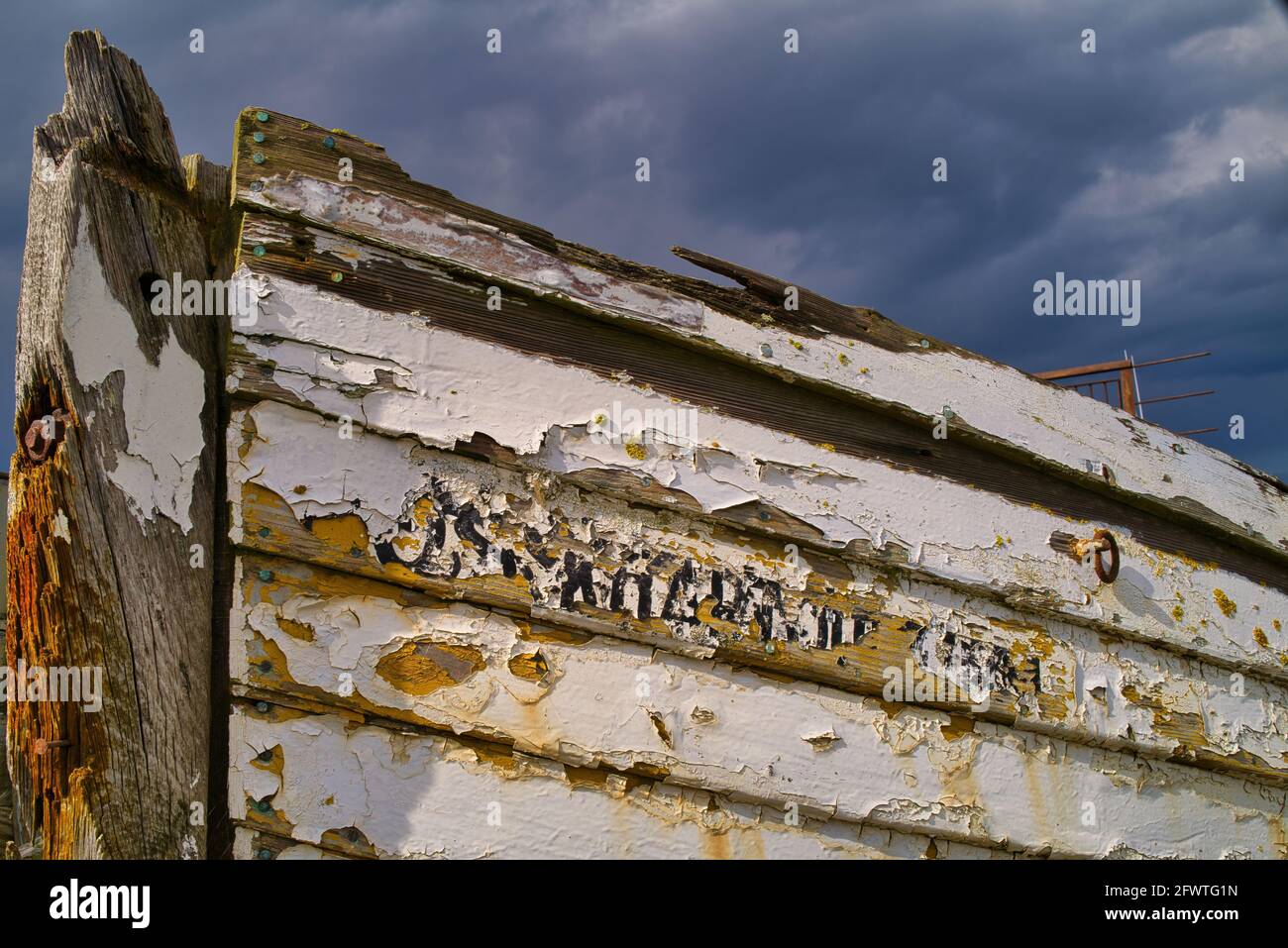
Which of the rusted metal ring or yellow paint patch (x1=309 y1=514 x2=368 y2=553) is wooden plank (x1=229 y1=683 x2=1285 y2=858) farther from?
the rusted metal ring

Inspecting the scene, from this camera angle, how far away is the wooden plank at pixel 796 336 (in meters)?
2.24

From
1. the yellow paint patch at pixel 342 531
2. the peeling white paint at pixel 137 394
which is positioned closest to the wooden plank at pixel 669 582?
the yellow paint patch at pixel 342 531

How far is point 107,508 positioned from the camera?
6.31ft

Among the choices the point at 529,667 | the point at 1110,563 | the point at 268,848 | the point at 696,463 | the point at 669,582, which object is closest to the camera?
the point at 268,848

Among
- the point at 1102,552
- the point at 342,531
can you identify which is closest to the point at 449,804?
the point at 342,531

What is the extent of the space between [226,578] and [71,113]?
100 centimetres

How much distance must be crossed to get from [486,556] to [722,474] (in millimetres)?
618

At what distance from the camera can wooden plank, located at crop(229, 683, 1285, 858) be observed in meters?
1.95

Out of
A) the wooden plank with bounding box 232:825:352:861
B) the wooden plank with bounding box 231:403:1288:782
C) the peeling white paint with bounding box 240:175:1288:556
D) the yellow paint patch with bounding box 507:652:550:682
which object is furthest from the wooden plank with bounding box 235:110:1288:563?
the wooden plank with bounding box 232:825:352:861

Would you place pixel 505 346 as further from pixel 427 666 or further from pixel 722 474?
pixel 427 666

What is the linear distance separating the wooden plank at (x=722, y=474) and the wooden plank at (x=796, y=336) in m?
0.17
